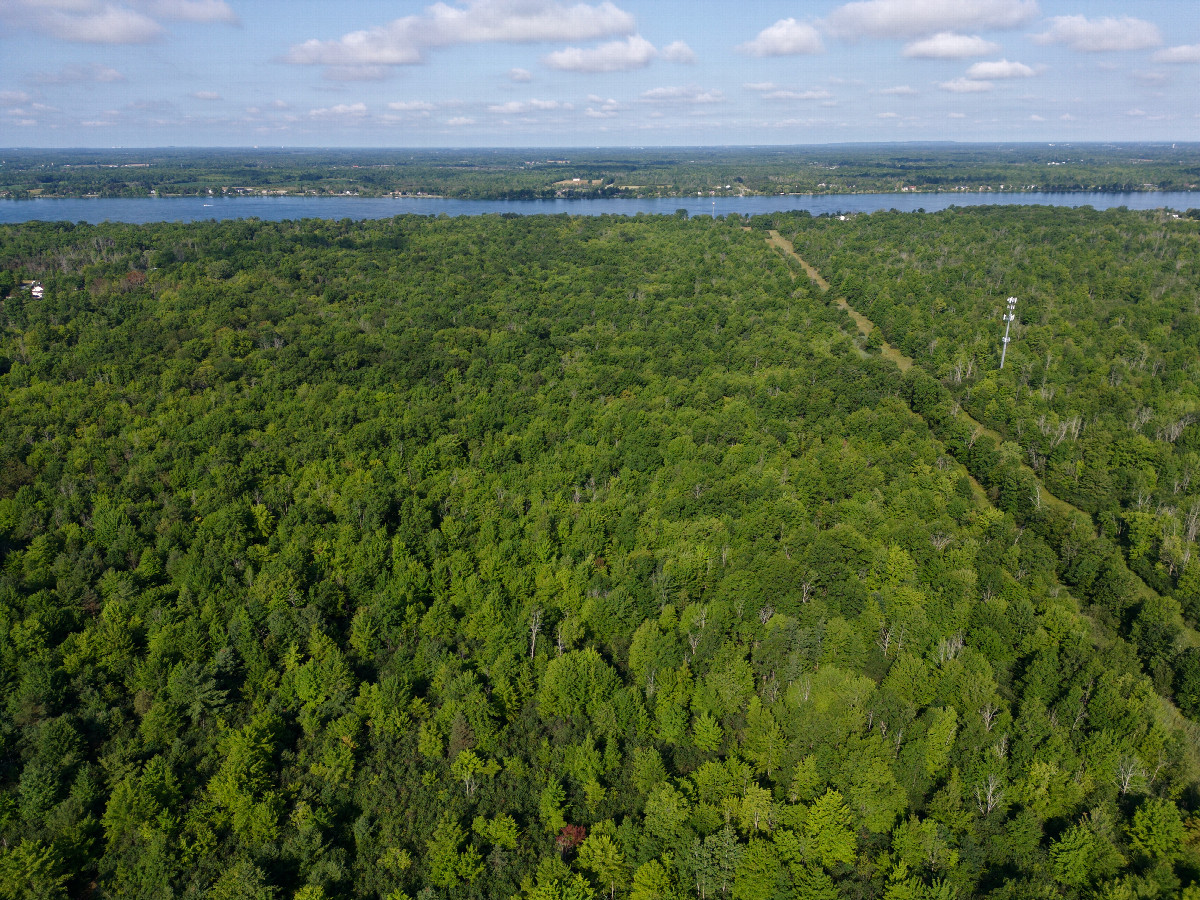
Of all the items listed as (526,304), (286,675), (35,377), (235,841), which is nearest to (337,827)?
(235,841)

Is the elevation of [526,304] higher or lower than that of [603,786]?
higher

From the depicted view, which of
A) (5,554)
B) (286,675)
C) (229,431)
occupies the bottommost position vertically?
(286,675)

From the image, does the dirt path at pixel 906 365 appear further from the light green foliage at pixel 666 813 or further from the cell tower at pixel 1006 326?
the light green foliage at pixel 666 813

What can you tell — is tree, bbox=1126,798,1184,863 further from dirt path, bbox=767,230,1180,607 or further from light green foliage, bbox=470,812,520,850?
light green foliage, bbox=470,812,520,850

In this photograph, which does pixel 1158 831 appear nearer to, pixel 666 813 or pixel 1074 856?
pixel 1074 856

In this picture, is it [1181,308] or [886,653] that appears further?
[1181,308]

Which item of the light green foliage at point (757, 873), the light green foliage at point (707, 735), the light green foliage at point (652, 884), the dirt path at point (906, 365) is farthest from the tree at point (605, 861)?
the dirt path at point (906, 365)

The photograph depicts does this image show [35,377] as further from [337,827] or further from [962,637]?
[962,637]

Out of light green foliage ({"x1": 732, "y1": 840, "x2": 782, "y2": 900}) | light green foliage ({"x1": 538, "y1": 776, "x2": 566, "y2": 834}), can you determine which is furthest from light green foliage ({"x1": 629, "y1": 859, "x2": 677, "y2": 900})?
light green foliage ({"x1": 538, "y1": 776, "x2": 566, "y2": 834})

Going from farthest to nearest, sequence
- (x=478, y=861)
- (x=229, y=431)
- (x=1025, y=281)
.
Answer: (x=1025, y=281)
(x=229, y=431)
(x=478, y=861)
